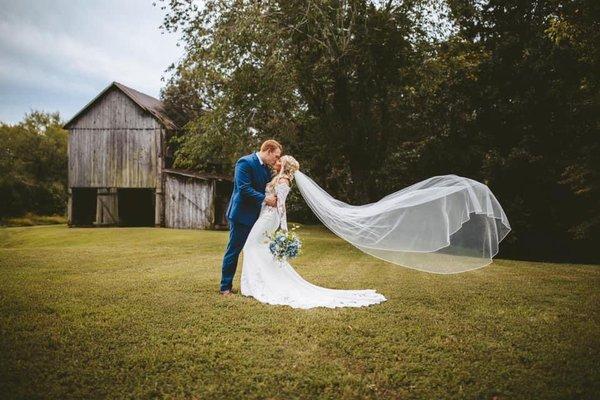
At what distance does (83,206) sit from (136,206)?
12.0 feet

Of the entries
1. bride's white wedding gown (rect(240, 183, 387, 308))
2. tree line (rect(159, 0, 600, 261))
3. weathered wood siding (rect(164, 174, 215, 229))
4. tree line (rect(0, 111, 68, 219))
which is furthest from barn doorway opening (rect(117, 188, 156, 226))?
bride's white wedding gown (rect(240, 183, 387, 308))

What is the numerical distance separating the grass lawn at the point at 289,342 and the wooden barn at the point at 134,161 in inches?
747

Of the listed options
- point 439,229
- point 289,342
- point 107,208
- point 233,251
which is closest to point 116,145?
point 107,208

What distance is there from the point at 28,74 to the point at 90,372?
5482cm

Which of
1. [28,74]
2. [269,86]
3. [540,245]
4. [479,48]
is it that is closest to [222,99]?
[269,86]

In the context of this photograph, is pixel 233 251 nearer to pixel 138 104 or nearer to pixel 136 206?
pixel 138 104

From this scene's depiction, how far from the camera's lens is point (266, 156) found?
7.73m

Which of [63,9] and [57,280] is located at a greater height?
[63,9]

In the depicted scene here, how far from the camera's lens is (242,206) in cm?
763

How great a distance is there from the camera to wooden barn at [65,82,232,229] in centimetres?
2777

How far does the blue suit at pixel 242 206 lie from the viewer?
24.5 ft

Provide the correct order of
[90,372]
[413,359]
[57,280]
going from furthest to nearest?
[57,280], [413,359], [90,372]

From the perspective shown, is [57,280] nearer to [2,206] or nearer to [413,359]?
[413,359]

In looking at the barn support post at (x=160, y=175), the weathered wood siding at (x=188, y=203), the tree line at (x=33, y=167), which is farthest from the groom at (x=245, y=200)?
the tree line at (x=33, y=167)
